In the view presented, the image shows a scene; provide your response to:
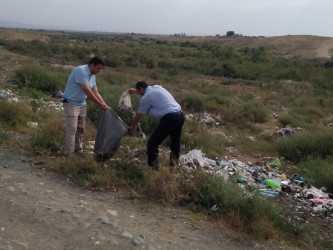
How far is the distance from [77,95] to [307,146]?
5698mm

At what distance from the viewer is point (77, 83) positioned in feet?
15.8

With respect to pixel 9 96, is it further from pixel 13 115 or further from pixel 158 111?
pixel 158 111

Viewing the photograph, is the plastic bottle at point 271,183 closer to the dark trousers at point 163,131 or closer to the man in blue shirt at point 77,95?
the dark trousers at point 163,131

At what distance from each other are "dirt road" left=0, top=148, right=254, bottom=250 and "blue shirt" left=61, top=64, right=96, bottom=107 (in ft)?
3.89

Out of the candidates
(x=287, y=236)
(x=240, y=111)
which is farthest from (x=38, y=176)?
(x=240, y=111)

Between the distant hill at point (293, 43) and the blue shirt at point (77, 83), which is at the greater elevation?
the distant hill at point (293, 43)

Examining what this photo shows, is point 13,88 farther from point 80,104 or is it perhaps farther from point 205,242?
point 205,242

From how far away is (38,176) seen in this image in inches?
Result: 182

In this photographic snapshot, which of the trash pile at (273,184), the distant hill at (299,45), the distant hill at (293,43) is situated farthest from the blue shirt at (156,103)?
the distant hill at (299,45)

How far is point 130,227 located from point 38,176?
5.71ft

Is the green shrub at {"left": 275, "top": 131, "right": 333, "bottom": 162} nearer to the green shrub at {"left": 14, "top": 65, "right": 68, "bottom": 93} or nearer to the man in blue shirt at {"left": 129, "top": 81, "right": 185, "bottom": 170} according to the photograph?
the man in blue shirt at {"left": 129, "top": 81, "right": 185, "bottom": 170}

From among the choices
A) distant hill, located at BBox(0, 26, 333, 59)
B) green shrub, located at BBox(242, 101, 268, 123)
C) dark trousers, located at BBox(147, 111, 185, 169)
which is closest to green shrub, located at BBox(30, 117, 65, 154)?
dark trousers, located at BBox(147, 111, 185, 169)

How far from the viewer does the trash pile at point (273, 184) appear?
4.81m

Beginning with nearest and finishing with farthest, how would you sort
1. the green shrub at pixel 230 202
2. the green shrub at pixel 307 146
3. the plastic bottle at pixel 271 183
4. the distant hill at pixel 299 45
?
1. the green shrub at pixel 230 202
2. the plastic bottle at pixel 271 183
3. the green shrub at pixel 307 146
4. the distant hill at pixel 299 45
